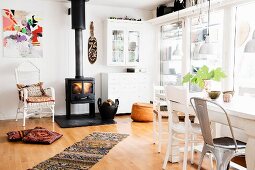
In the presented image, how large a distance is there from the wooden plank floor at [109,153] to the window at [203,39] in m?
1.55

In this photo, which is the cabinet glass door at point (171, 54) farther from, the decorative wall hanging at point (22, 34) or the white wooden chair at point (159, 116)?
the decorative wall hanging at point (22, 34)

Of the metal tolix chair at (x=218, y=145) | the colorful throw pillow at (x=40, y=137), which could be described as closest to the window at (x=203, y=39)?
the metal tolix chair at (x=218, y=145)

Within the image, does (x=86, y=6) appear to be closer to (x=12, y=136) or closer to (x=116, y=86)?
(x=116, y=86)

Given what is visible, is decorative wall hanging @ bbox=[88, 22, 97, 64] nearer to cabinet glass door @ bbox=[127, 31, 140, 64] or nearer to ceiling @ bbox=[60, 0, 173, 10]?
ceiling @ bbox=[60, 0, 173, 10]

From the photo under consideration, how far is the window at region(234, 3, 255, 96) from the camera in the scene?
406cm

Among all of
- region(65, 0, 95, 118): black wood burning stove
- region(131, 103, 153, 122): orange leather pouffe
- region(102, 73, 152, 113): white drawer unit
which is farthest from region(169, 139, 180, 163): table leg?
region(102, 73, 152, 113): white drawer unit

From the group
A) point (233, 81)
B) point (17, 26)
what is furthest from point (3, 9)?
point (233, 81)

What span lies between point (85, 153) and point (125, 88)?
111 inches

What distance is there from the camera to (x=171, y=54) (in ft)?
20.3

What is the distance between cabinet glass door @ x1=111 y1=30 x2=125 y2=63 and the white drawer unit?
15.7 inches

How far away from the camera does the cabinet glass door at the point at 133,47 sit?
6336 mm

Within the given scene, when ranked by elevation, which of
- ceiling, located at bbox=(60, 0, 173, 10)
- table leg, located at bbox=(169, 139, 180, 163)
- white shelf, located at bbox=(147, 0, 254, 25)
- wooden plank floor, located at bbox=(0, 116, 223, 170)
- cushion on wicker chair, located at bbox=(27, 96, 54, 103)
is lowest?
wooden plank floor, located at bbox=(0, 116, 223, 170)

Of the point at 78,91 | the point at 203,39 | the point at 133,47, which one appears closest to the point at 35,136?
the point at 78,91

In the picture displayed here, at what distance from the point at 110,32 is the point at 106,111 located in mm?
1820
